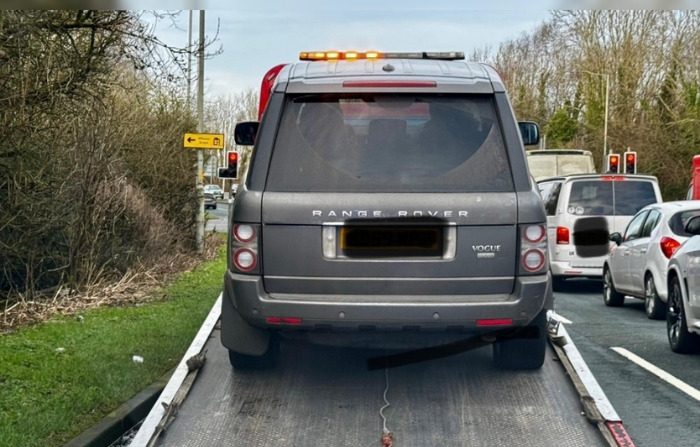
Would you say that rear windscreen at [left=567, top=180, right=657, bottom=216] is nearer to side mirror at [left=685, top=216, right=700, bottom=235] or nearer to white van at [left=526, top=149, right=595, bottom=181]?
side mirror at [left=685, top=216, right=700, bottom=235]

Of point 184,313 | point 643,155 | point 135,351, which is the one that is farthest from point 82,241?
point 643,155

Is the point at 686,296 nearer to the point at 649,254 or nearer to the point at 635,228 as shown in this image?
the point at 649,254

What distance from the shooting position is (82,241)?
13.0 meters

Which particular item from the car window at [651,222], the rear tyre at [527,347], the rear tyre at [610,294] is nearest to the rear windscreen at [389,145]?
the rear tyre at [527,347]

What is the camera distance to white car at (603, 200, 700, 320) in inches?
476

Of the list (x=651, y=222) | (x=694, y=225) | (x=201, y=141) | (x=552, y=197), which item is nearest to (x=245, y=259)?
(x=694, y=225)

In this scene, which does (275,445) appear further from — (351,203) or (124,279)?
(124,279)

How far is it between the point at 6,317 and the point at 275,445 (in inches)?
273

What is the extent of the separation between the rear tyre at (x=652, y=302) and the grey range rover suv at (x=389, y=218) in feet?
23.6

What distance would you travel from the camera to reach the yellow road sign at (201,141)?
18.8 metres

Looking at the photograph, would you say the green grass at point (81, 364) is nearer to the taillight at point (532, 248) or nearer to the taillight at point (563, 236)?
the taillight at point (532, 248)

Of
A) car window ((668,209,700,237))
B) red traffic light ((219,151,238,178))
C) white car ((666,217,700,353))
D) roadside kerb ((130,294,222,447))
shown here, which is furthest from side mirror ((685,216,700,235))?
red traffic light ((219,151,238,178))

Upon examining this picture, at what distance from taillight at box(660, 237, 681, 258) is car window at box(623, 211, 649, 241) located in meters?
1.32

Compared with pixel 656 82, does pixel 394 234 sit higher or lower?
lower
